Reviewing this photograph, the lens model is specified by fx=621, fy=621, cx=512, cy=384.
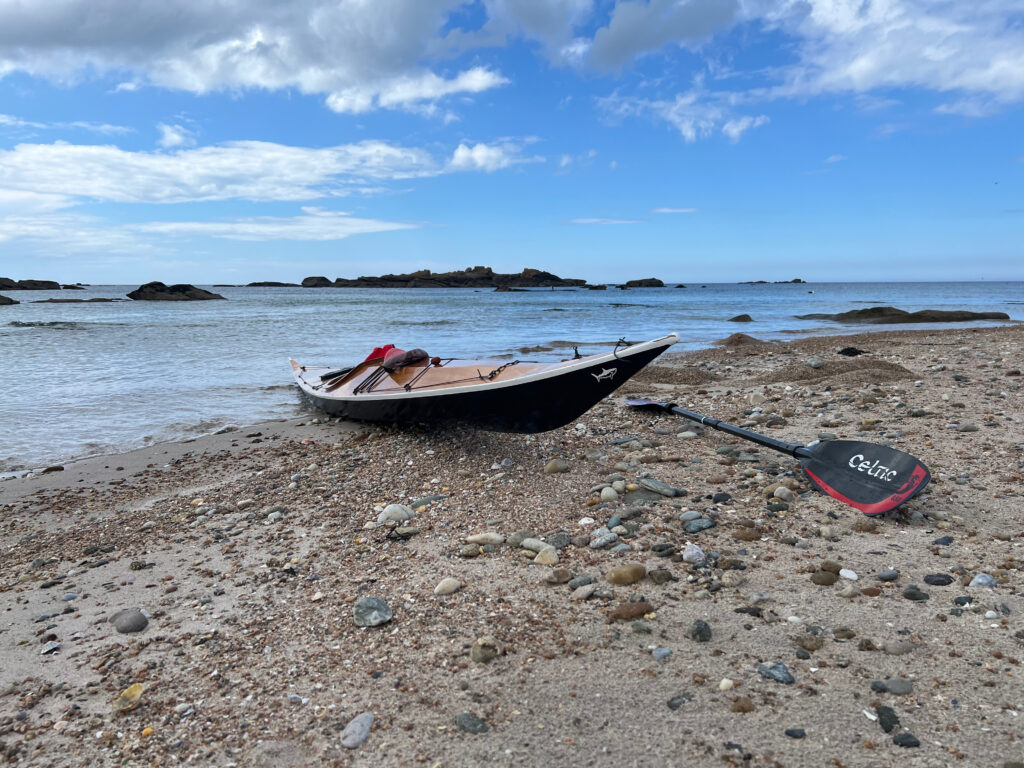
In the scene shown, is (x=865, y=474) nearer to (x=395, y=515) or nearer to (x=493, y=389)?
(x=493, y=389)

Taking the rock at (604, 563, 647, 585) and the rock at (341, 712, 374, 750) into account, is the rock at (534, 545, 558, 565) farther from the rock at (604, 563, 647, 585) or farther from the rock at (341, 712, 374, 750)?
the rock at (341, 712, 374, 750)

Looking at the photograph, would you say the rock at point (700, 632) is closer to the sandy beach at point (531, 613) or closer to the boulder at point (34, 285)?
the sandy beach at point (531, 613)

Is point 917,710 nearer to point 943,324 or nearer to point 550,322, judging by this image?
point 943,324

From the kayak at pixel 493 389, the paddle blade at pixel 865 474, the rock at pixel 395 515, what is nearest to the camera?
the paddle blade at pixel 865 474

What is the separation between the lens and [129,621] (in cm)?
343

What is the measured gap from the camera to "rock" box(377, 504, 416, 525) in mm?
4557

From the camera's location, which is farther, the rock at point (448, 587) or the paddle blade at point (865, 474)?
the paddle blade at point (865, 474)

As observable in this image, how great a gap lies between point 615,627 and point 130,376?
14.2 m

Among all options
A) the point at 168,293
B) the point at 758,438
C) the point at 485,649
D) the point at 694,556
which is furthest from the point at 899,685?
the point at 168,293

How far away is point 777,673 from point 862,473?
249cm

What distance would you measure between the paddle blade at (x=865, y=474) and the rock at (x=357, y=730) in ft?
11.3

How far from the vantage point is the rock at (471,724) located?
239cm

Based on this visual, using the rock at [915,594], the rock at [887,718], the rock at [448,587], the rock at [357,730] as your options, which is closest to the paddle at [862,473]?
the rock at [915,594]

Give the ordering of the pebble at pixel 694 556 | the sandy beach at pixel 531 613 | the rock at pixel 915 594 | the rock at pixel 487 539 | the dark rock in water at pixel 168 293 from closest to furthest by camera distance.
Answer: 1. the sandy beach at pixel 531 613
2. the rock at pixel 915 594
3. the pebble at pixel 694 556
4. the rock at pixel 487 539
5. the dark rock in water at pixel 168 293
